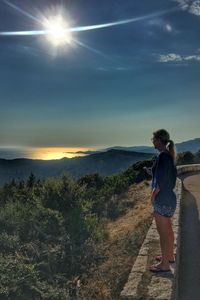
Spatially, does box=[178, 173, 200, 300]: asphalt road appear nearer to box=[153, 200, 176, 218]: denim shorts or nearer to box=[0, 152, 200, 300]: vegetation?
box=[153, 200, 176, 218]: denim shorts

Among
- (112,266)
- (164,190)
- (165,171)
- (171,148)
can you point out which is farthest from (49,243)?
(171,148)

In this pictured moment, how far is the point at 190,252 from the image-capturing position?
7.57m

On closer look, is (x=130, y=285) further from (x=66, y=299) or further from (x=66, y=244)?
(x=66, y=244)

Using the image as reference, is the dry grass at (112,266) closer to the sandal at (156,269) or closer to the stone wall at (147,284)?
the stone wall at (147,284)

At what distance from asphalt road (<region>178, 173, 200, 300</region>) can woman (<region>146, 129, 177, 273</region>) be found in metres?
0.53

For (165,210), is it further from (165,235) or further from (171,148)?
(171,148)

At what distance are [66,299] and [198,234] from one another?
153 inches

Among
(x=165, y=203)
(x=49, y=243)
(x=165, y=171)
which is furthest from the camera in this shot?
(x=49, y=243)

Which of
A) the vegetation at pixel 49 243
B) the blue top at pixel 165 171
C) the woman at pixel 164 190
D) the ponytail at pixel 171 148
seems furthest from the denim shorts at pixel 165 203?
the vegetation at pixel 49 243

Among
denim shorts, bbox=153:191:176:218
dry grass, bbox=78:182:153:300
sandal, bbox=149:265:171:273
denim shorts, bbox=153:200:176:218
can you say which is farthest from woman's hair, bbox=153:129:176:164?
dry grass, bbox=78:182:153:300

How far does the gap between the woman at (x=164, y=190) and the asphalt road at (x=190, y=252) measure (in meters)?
0.53

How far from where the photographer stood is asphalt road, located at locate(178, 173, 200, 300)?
5.94 meters

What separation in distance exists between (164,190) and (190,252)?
2506 millimetres

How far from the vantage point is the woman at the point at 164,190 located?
5652 mm
